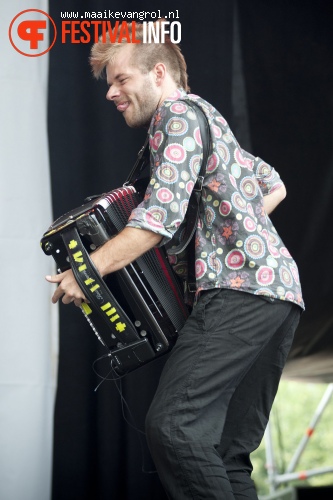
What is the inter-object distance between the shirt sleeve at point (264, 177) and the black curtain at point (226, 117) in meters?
0.50

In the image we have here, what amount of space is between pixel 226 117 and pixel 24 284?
3.57 ft

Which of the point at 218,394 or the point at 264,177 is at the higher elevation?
the point at 264,177

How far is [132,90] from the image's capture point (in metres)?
2.47

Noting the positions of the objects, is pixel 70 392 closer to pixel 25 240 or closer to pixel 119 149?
pixel 25 240

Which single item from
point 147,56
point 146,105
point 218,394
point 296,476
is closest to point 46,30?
point 147,56

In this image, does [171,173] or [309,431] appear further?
[309,431]

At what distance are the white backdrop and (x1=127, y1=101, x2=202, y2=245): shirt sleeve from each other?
3.12 feet

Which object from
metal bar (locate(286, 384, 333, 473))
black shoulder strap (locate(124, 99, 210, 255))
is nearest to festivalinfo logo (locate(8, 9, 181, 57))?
black shoulder strap (locate(124, 99, 210, 255))

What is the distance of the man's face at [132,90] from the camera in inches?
96.9

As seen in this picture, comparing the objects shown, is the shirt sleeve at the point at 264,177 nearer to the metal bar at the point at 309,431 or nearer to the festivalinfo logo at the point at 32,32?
the festivalinfo logo at the point at 32,32

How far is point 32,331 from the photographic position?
2975mm

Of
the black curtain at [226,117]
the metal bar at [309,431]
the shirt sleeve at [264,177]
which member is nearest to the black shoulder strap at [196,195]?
the shirt sleeve at [264,177]

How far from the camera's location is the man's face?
246 centimetres

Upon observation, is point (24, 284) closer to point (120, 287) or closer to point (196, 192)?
point (120, 287)
